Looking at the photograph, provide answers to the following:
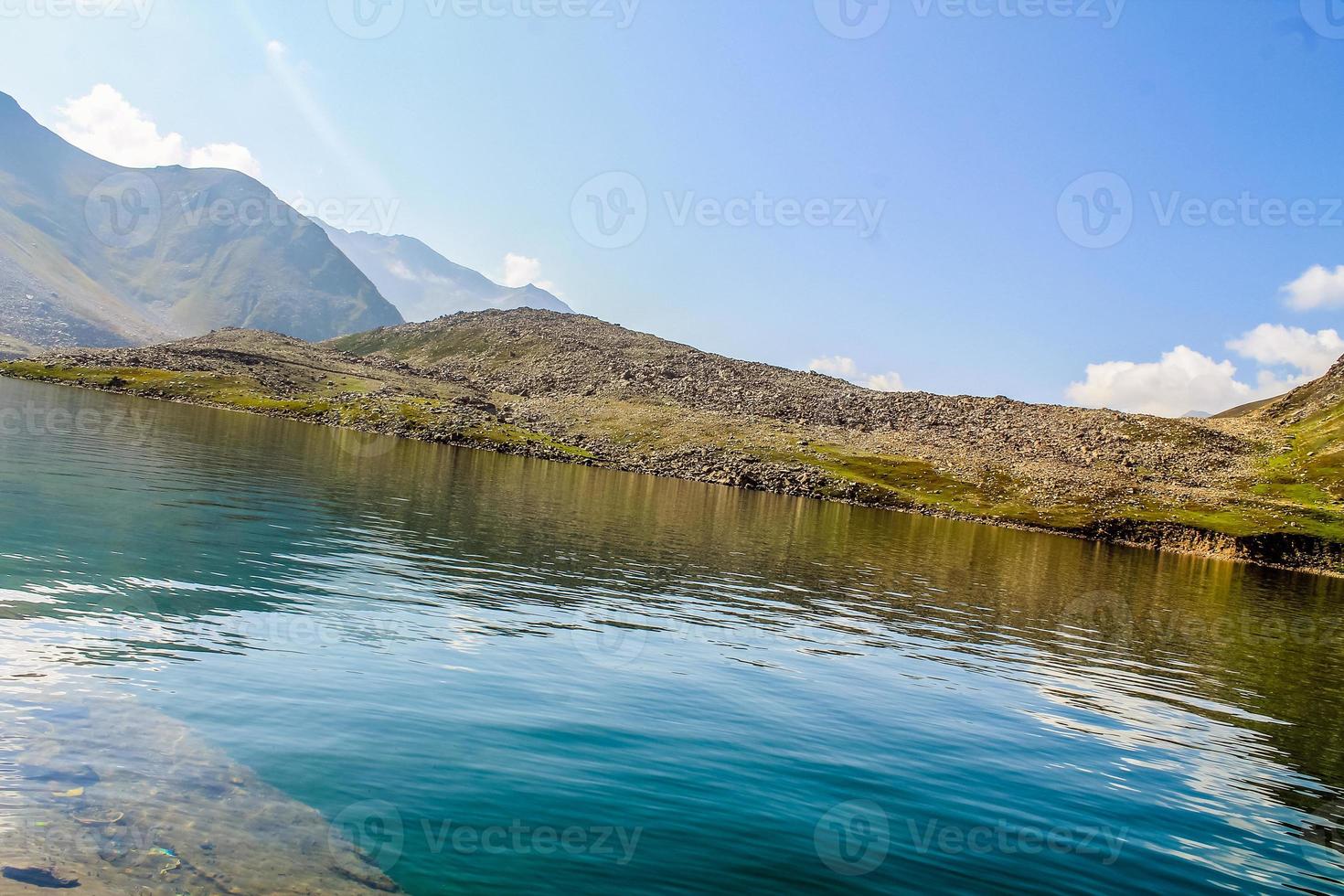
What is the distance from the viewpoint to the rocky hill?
122m

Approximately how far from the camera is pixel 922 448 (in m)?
171

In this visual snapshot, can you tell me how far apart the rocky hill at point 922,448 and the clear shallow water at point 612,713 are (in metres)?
75.4

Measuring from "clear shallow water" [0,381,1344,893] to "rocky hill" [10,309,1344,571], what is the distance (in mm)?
75399

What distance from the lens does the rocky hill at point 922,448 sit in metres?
122

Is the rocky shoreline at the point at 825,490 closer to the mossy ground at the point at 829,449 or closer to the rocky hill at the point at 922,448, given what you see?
the rocky hill at the point at 922,448

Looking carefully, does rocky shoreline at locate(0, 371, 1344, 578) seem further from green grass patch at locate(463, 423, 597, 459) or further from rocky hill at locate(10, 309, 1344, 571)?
green grass patch at locate(463, 423, 597, 459)

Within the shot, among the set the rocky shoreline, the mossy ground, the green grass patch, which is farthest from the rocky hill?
the green grass patch

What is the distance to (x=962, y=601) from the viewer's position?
49.6 meters

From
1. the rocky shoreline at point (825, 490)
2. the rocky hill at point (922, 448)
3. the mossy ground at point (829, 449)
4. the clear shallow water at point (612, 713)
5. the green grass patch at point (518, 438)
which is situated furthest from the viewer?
the green grass patch at point (518, 438)

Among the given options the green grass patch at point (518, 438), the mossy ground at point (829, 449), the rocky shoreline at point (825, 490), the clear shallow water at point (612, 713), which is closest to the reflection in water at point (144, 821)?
the clear shallow water at point (612, 713)

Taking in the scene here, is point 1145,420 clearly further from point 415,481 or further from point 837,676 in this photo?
point 837,676

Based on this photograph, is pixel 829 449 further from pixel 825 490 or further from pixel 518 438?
pixel 518 438

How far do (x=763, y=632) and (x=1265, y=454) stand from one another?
17046 cm

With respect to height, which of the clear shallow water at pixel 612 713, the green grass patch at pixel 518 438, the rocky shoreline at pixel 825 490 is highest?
the green grass patch at pixel 518 438
